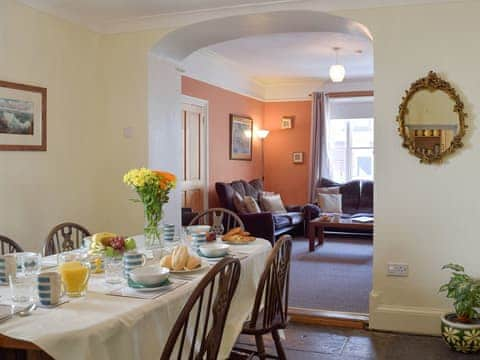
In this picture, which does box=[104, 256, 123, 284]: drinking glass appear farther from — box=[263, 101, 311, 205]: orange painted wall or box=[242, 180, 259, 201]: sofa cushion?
box=[263, 101, 311, 205]: orange painted wall

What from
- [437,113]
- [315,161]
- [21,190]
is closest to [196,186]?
[315,161]

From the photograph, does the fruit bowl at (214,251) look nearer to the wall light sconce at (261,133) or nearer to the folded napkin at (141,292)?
the folded napkin at (141,292)

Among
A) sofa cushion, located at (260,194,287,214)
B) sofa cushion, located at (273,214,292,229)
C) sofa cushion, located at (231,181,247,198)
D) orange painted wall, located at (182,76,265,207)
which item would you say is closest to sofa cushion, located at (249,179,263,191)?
orange painted wall, located at (182,76,265,207)

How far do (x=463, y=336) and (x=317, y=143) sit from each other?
596 centimetres

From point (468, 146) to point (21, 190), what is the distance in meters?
3.26

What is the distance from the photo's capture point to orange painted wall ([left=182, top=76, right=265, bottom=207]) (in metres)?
7.05

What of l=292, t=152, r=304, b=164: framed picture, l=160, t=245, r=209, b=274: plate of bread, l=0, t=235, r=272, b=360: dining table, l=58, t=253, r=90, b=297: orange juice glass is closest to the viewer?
l=0, t=235, r=272, b=360: dining table

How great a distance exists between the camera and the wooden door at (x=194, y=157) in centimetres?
675

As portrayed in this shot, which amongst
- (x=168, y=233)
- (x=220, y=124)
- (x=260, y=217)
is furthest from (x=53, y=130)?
(x=220, y=124)

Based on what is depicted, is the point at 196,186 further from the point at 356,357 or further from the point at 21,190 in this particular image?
the point at 356,357

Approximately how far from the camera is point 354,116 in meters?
9.21

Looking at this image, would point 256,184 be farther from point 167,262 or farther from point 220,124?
point 167,262

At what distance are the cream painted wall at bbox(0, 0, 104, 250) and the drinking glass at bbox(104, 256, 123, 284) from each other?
1.68 metres

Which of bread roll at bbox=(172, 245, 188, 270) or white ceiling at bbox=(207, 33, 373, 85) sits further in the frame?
white ceiling at bbox=(207, 33, 373, 85)
